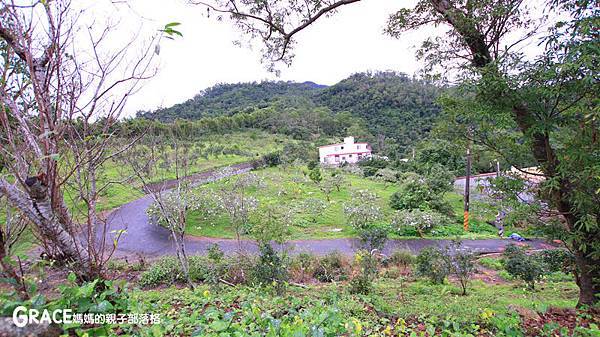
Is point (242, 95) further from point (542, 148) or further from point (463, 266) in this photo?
point (542, 148)

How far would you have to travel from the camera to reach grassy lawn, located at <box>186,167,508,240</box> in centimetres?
1332

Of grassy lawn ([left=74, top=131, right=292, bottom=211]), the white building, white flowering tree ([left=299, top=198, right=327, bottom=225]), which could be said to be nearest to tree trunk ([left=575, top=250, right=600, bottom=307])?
grassy lawn ([left=74, top=131, right=292, bottom=211])

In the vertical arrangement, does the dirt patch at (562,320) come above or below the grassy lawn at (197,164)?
below

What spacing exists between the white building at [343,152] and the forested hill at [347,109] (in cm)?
389

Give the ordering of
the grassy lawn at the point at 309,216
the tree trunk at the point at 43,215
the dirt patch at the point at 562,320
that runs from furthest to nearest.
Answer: the grassy lawn at the point at 309,216, the dirt patch at the point at 562,320, the tree trunk at the point at 43,215

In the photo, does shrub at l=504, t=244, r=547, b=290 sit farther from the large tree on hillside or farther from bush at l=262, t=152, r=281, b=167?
bush at l=262, t=152, r=281, b=167

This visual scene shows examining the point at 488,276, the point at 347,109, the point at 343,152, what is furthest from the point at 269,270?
the point at 347,109

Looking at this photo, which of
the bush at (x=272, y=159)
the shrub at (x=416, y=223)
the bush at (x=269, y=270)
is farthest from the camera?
the bush at (x=272, y=159)

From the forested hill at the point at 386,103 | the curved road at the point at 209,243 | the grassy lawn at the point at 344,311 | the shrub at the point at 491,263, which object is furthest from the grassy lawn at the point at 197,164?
the forested hill at the point at 386,103

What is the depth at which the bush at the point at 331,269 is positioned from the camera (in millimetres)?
8289

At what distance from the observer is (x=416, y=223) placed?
1348 centimetres

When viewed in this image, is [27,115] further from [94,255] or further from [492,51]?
[492,51]

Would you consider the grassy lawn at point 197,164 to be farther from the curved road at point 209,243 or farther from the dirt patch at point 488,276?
the dirt patch at point 488,276

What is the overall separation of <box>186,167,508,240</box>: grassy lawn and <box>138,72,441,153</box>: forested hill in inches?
749
